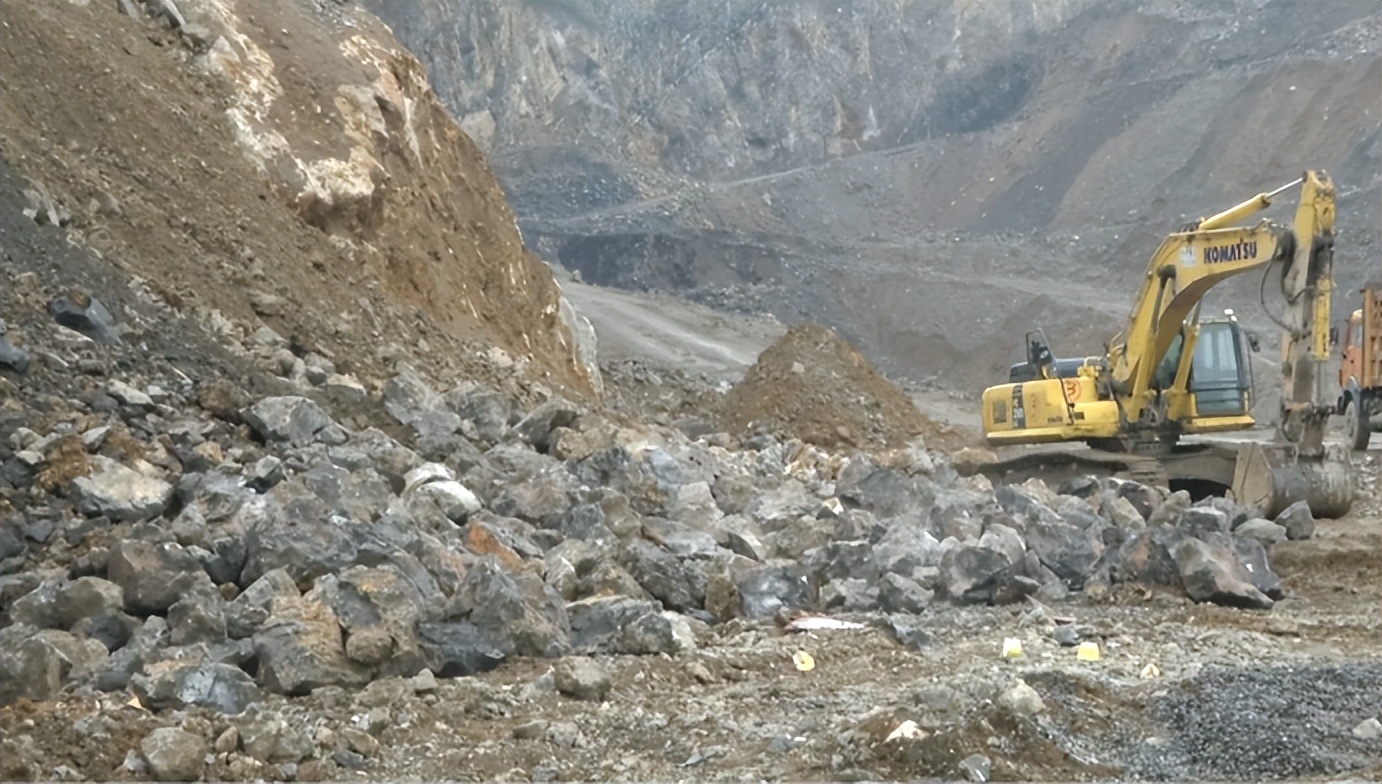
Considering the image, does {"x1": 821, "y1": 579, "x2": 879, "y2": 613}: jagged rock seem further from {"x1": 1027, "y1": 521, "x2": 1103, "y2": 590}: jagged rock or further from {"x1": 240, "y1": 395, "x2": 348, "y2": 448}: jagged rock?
{"x1": 240, "y1": 395, "x2": 348, "y2": 448}: jagged rock

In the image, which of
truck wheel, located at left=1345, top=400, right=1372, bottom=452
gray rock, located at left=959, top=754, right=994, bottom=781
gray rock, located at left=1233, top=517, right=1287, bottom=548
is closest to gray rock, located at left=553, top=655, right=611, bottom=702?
gray rock, located at left=959, top=754, right=994, bottom=781

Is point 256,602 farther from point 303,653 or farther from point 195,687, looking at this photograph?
point 195,687

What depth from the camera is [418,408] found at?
388 inches

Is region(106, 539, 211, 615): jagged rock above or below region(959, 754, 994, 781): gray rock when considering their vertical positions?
above

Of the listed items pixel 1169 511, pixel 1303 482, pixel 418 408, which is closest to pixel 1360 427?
pixel 1303 482

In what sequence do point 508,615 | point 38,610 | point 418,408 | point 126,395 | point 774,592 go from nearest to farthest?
1. point 38,610
2. point 508,615
3. point 774,592
4. point 126,395
5. point 418,408

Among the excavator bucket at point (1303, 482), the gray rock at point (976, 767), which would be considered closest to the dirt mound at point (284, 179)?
the excavator bucket at point (1303, 482)

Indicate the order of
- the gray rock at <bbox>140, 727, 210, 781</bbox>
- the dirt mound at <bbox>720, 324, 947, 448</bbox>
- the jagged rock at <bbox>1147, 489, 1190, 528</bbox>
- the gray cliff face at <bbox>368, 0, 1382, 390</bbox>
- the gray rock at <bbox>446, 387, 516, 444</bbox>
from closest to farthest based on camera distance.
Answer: the gray rock at <bbox>140, 727, 210, 781</bbox> → the jagged rock at <bbox>1147, 489, 1190, 528</bbox> → the gray rock at <bbox>446, 387, 516, 444</bbox> → the dirt mound at <bbox>720, 324, 947, 448</bbox> → the gray cliff face at <bbox>368, 0, 1382, 390</bbox>

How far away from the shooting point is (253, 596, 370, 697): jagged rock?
213 inches

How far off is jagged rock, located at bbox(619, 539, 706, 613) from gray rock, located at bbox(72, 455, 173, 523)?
216cm

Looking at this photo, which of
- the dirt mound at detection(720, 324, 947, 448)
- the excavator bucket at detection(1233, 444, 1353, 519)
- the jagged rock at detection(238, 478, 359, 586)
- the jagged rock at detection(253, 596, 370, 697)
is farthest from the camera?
the dirt mound at detection(720, 324, 947, 448)

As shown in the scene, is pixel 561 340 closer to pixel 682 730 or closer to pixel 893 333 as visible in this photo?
pixel 682 730

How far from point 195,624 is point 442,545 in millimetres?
1375

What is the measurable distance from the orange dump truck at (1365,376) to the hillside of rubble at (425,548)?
3.04m
